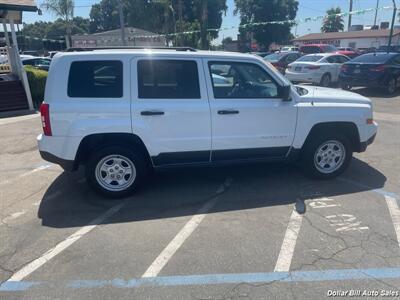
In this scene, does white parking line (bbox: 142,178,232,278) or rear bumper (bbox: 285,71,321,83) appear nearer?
white parking line (bbox: 142,178,232,278)

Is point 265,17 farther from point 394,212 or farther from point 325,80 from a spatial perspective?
point 394,212

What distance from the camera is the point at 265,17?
2184 inches

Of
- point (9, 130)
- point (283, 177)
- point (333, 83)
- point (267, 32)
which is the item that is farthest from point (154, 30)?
point (283, 177)

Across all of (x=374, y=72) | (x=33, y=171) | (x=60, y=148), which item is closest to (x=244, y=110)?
(x=60, y=148)

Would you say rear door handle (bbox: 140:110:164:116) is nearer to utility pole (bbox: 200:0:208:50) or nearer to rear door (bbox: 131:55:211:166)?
rear door (bbox: 131:55:211:166)

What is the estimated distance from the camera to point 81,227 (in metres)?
4.02

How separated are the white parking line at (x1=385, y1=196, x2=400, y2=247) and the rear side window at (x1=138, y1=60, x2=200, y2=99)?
9.03 ft

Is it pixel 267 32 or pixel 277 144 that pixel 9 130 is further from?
pixel 267 32

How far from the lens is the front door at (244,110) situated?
457 cm

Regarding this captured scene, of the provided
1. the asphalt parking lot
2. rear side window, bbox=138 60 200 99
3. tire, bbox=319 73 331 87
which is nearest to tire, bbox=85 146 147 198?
the asphalt parking lot

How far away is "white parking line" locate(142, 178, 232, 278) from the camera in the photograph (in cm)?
325

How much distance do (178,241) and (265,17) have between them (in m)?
57.2

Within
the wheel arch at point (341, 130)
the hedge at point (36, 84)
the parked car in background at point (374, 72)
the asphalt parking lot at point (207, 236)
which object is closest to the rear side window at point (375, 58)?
the parked car in background at point (374, 72)

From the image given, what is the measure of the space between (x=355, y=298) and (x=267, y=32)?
2249 inches
